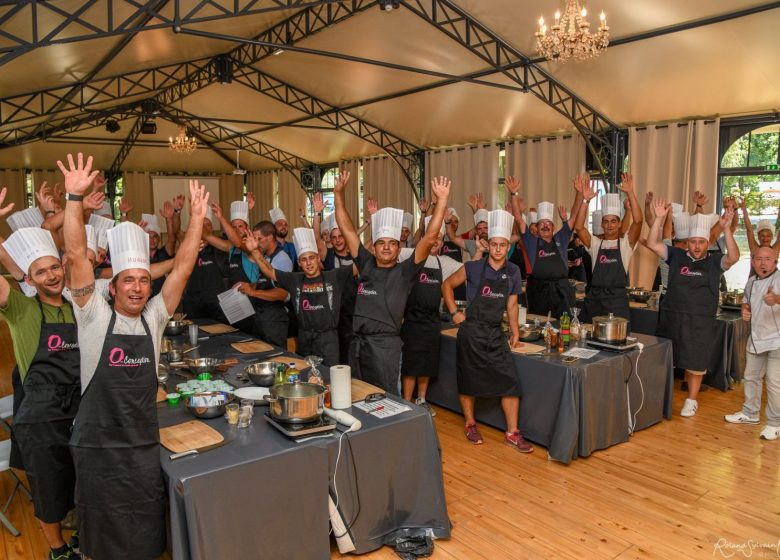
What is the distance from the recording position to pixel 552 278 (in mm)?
6016

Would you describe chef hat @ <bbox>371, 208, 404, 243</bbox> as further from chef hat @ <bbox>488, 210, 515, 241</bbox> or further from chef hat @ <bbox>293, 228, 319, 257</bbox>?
chef hat @ <bbox>488, 210, 515, 241</bbox>

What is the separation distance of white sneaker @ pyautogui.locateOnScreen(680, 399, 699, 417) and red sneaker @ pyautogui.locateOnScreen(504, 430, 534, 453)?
5.55 feet

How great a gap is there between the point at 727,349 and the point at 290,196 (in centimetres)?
1378

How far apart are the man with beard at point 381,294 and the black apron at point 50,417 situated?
5.67 feet

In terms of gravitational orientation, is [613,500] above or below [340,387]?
below

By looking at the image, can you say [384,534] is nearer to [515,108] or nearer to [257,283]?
[257,283]

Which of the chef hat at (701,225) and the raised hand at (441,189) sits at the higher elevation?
the raised hand at (441,189)

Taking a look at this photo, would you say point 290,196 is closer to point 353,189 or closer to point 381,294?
point 353,189

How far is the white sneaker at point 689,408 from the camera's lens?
16.8 feet

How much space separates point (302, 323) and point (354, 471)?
1653 millimetres

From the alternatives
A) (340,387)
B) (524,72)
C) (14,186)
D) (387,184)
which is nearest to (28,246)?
(340,387)

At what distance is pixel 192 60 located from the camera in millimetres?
10203

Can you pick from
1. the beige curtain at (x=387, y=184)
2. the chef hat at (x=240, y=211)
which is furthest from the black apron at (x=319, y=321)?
the beige curtain at (x=387, y=184)

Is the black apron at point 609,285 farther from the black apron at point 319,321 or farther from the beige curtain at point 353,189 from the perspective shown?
the beige curtain at point 353,189
